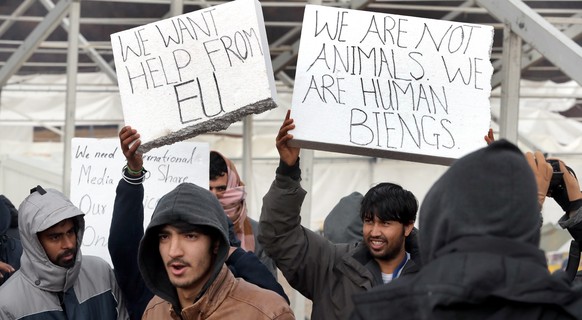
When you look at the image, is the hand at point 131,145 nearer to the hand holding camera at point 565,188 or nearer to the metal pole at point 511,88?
the hand holding camera at point 565,188

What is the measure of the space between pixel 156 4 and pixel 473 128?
597 centimetres

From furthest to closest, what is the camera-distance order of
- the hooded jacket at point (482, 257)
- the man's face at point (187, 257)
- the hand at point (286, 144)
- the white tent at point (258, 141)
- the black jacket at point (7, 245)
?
the white tent at point (258, 141), the black jacket at point (7, 245), the hand at point (286, 144), the man's face at point (187, 257), the hooded jacket at point (482, 257)

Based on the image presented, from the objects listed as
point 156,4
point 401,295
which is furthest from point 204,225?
point 156,4

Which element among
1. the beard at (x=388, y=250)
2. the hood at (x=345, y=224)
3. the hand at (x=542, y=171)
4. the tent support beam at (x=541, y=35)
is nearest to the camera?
the hand at (x=542, y=171)

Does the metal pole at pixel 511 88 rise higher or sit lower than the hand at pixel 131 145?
higher

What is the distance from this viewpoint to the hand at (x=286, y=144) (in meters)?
3.79

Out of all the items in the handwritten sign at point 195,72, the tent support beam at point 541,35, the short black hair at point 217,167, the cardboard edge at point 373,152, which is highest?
the tent support beam at point 541,35

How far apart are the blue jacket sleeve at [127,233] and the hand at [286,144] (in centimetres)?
54

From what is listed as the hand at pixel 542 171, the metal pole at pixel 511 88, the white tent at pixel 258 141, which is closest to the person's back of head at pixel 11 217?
the metal pole at pixel 511 88

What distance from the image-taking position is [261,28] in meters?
3.89

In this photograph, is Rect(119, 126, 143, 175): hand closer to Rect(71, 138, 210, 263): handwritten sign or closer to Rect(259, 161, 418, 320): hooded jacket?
Rect(259, 161, 418, 320): hooded jacket

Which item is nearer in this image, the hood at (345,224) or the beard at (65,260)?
the beard at (65,260)

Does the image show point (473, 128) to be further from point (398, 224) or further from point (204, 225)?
point (204, 225)

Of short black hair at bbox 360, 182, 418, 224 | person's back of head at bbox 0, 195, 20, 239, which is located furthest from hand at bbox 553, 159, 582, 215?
person's back of head at bbox 0, 195, 20, 239
